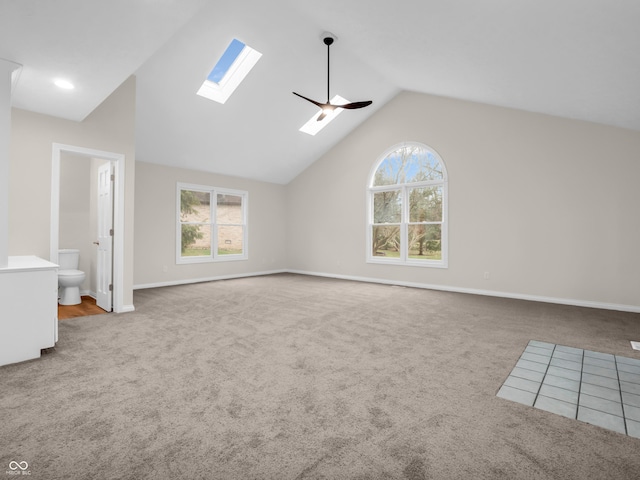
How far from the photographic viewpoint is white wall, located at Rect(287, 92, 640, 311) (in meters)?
4.47

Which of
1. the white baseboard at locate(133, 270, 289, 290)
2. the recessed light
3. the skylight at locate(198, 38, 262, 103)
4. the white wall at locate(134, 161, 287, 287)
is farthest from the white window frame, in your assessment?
the recessed light

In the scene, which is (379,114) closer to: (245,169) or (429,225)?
(429,225)

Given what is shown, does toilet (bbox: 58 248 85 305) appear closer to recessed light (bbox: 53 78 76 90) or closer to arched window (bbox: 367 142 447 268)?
recessed light (bbox: 53 78 76 90)

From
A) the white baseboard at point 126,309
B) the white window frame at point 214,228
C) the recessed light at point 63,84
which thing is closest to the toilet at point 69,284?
the white baseboard at point 126,309

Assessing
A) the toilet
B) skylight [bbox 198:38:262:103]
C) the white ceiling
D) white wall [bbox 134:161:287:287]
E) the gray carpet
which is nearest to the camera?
the gray carpet

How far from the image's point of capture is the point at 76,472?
1335mm

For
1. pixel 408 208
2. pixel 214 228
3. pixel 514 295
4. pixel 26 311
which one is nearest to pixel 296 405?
pixel 26 311

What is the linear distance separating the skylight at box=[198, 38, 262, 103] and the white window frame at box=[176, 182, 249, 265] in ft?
6.98

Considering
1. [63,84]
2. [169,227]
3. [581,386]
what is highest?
[63,84]

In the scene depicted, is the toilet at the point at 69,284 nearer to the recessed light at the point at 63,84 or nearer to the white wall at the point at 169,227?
the white wall at the point at 169,227

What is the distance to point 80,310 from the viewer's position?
14.1 ft

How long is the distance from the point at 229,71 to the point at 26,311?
413 cm

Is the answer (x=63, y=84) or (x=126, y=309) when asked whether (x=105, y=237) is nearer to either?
(x=126, y=309)

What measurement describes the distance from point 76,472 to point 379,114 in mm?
6895
